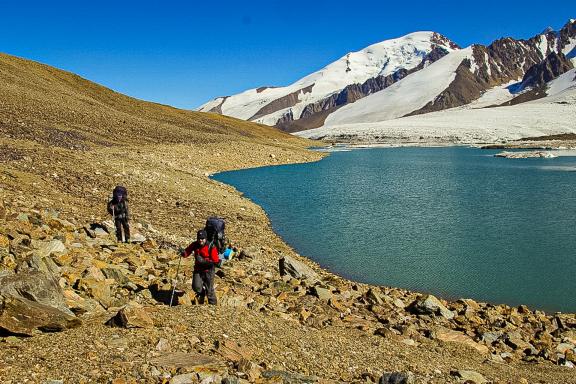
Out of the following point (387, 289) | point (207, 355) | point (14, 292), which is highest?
point (14, 292)

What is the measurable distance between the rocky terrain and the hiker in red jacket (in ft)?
1.08

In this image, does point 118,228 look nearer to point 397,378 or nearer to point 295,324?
point 295,324

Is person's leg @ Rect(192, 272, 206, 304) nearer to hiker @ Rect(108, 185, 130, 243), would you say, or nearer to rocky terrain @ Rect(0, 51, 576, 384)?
rocky terrain @ Rect(0, 51, 576, 384)

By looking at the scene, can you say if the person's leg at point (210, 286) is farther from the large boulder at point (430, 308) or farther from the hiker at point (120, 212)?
the large boulder at point (430, 308)

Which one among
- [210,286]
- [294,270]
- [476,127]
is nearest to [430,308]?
[294,270]

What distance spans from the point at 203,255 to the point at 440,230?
18.2 m

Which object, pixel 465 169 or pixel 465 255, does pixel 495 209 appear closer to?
pixel 465 255

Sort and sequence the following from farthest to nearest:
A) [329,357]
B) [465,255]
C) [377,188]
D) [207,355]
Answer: [377,188] < [465,255] < [329,357] < [207,355]

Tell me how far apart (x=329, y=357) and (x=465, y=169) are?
57.9m

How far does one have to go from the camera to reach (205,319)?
8.78 m

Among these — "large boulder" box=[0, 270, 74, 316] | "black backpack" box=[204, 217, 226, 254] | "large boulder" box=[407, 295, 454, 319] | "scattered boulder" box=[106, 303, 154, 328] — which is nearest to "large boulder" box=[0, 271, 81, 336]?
"large boulder" box=[0, 270, 74, 316]

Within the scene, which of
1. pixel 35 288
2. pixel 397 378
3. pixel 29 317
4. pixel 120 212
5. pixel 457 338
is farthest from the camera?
pixel 120 212

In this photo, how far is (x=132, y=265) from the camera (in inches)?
473

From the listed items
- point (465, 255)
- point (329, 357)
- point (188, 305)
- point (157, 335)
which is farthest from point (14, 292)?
point (465, 255)
